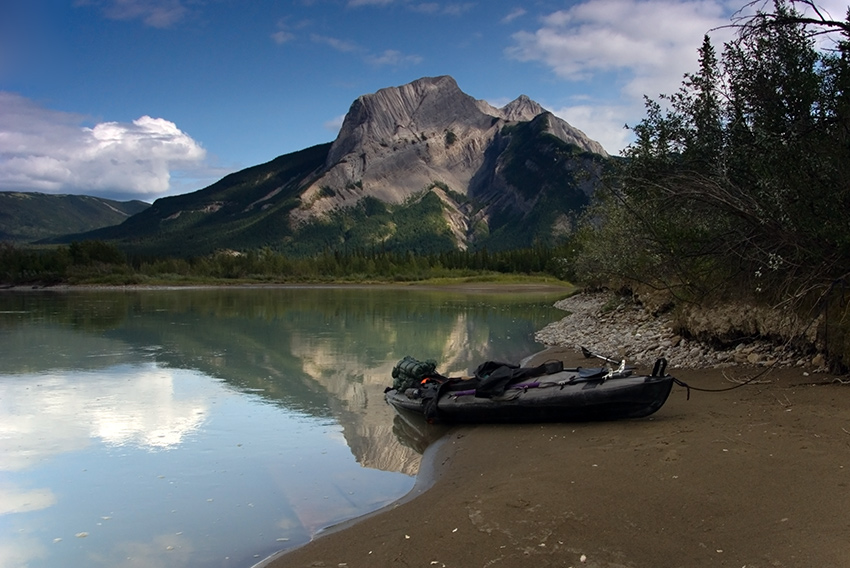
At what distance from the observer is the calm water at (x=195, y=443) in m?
→ 9.07

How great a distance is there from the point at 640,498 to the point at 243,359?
21.9 m

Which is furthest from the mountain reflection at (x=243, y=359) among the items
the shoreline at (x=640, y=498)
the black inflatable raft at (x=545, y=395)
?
the shoreline at (x=640, y=498)

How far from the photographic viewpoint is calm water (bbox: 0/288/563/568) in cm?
907

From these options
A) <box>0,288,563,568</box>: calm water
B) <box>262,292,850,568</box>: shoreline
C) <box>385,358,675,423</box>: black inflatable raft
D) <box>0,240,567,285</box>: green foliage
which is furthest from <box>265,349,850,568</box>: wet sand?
<box>0,240,567,285</box>: green foliage

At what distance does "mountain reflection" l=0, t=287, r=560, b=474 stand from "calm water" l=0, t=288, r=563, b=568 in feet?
0.33

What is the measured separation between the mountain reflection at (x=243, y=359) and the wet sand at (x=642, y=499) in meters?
3.13

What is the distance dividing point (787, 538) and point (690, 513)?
4.00 ft

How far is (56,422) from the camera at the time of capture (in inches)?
628

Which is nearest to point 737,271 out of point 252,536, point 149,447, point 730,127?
point 730,127

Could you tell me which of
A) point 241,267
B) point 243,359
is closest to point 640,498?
point 243,359

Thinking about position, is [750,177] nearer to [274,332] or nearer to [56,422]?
[56,422]

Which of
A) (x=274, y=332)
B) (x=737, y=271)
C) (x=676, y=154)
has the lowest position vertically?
(x=274, y=332)

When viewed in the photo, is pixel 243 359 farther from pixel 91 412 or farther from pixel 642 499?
pixel 642 499

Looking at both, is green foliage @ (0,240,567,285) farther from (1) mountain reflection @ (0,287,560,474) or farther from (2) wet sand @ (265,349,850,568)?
(2) wet sand @ (265,349,850,568)
